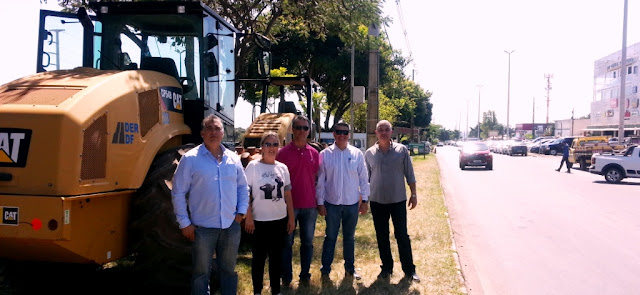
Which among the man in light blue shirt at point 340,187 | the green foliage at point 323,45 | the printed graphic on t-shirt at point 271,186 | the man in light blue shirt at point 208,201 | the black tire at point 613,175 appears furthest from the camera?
the black tire at point 613,175

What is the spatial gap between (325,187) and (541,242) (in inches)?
181

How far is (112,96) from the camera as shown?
4.41 meters

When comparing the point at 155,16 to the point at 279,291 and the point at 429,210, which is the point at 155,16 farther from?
the point at 429,210

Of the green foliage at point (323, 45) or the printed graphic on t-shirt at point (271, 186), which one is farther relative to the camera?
the green foliage at point (323, 45)

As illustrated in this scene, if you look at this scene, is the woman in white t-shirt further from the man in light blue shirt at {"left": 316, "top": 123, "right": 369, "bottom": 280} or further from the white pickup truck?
the white pickup truck

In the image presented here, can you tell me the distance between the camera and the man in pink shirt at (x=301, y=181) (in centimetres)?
575

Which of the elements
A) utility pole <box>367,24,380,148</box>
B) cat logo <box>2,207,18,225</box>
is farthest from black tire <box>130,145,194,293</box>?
utility pole <box>367,24,380,148</box>

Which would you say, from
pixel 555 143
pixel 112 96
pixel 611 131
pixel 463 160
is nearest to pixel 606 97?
pixel 611 131

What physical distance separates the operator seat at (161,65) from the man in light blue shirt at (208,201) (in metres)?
1.70

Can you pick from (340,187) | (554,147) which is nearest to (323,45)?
(340,187)

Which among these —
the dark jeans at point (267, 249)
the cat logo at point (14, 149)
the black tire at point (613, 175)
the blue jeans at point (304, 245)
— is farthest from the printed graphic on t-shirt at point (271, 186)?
the black tire at point (613, 175)

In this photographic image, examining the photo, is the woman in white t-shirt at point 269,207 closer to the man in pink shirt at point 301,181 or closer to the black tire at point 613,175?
the man in pink shirt at point 301,181

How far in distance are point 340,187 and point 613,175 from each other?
59.0 ft

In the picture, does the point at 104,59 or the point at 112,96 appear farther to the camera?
the point at 104,59
